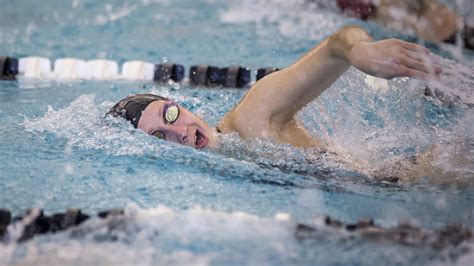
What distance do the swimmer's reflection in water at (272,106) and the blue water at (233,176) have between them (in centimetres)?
6

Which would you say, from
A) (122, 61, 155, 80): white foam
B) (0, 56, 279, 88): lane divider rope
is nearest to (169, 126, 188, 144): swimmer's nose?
(0, 56, 279, 88): lane divider rope

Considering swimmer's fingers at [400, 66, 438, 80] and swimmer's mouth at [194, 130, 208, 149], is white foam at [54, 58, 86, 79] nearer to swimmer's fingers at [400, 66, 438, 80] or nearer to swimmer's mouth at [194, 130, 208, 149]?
swimmer's mouth at [194, 130, 208, 149]

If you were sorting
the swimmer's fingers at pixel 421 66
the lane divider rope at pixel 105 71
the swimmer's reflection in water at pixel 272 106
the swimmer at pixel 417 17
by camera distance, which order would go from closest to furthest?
1. the swimmer's fingers at pixel 421 66
2. the swimmer's reflection in water at pixel 272 106
3. the lane divider rope at pixel 105 71
4. the swimmer at pixel 417 17

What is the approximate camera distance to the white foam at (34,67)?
16.4ft

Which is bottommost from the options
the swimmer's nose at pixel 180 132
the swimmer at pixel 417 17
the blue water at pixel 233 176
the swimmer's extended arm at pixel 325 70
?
the blue water at pixel 233 176

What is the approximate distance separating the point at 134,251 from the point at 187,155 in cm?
93

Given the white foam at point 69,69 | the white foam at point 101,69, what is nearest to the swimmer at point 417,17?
the white foam at point 101,69

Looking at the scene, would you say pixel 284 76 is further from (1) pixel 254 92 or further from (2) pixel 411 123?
(2) pixel 411 123

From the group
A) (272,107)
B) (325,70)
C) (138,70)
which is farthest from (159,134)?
(138,70)

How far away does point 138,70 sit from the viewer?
16.3 ft

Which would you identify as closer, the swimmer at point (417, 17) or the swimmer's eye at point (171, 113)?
the swimmer's eye at point (171, 113)

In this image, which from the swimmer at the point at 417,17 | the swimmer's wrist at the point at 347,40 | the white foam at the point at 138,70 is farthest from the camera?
the swimmer at the point at 417,17

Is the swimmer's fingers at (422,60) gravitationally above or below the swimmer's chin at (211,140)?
above

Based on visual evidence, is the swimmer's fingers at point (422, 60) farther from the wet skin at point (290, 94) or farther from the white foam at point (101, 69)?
the white foam at point (101, 69)
